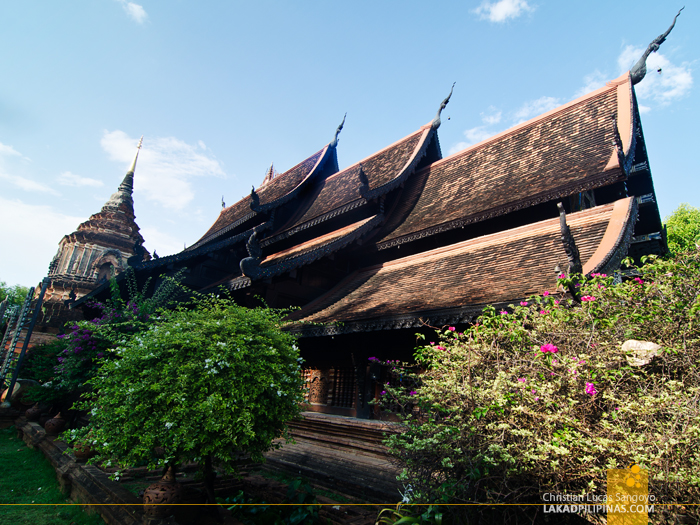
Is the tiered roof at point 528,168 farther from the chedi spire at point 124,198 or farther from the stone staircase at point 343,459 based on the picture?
the chedi spire at point 124,198

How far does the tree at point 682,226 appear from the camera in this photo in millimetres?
19672

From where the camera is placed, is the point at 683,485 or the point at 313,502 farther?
the point at 313,502

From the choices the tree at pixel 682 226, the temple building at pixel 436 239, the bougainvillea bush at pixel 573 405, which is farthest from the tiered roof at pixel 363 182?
the tree at pixel 682 226

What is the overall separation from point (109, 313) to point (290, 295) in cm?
362

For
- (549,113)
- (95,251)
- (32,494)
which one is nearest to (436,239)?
(549,113)

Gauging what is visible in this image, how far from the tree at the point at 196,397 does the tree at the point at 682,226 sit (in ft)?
75.0

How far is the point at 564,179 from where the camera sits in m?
6.59

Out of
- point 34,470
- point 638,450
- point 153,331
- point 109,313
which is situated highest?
point 109,313

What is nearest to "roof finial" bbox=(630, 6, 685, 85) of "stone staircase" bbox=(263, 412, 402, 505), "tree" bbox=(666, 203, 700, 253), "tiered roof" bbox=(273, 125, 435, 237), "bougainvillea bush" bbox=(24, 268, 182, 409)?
"tiered roof" bbox=(273, 125, 435, 237)

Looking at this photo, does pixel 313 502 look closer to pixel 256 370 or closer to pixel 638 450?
pixel 256 370

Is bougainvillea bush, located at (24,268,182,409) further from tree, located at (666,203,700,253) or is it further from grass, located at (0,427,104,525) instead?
tree, located at (666,203,700,253)

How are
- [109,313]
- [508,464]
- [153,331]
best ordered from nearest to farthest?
[508,464] → [153,331] → [109,313]

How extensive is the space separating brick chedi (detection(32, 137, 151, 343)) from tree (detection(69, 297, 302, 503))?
2154 centimetres

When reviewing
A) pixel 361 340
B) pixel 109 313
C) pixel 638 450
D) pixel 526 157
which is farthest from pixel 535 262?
pixel 109 313
